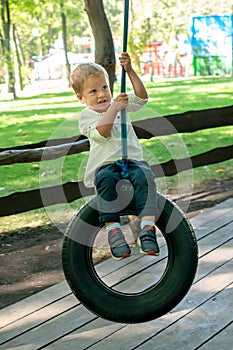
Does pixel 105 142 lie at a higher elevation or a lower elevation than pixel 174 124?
higher

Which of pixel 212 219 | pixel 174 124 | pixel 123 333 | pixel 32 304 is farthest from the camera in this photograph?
pixel 174 124

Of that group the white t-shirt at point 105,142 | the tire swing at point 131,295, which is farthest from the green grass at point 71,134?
the tire swing at point 131,295

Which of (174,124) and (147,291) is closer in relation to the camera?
(147,291)

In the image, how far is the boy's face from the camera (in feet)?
8.82

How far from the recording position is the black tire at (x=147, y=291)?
2637mm

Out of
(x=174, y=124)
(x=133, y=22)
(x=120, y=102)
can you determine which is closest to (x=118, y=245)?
(x=120, y=102)

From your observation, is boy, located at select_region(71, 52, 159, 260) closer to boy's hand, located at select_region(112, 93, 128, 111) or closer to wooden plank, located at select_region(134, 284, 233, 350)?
boy's hand, located at select_region(112, 93, 128, 111)

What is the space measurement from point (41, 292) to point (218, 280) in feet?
3.24

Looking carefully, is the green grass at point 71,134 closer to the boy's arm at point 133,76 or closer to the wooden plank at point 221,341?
the boy's arm at point 133,76

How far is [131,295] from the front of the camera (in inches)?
110

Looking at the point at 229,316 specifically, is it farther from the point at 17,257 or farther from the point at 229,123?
the point at 229,123

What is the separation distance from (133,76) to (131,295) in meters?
0.87

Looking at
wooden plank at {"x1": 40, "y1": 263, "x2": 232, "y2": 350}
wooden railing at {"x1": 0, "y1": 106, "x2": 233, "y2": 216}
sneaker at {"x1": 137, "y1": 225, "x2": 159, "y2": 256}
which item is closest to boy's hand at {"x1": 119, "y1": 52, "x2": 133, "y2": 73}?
sneaker at {"x1": 137, "y1": 225, "x2": 159, "y2": 256}

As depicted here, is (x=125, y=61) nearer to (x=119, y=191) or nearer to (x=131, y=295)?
(x=119, y=191)
